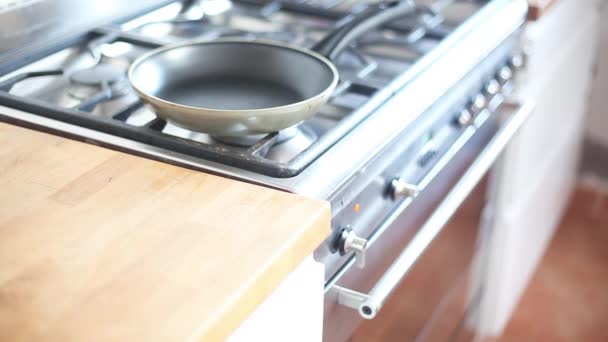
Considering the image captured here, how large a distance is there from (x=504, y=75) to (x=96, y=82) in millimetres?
711

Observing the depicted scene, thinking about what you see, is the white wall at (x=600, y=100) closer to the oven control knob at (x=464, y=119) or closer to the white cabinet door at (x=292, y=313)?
the oven control knob at (x=464, y=119)

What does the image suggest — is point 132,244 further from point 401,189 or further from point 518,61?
point 518,61

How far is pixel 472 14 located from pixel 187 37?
0.51 metres

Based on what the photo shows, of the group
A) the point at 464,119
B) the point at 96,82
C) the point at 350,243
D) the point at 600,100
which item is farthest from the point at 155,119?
the point at 600,100

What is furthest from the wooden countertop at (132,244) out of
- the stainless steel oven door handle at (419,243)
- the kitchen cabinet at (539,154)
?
the kitchen cabinet at (539,154)

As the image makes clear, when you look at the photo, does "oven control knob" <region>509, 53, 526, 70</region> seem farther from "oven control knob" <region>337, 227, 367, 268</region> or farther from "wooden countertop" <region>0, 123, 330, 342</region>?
"wooden countertop" <region>0, 123, 330, 342</region>

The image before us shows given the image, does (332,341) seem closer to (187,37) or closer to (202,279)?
(202,279)

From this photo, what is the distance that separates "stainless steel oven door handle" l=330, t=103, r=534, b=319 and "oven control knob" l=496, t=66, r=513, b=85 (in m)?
0.07

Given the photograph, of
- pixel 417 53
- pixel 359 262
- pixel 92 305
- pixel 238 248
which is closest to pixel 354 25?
pixel 417 53

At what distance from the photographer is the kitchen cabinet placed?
1568 millimetres

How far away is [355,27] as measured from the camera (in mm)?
1109

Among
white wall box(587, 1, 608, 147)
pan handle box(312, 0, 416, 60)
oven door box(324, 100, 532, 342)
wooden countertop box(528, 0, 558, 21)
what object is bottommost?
white wall box(587, 1, 608, 147)

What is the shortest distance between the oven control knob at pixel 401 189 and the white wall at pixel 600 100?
1.63m

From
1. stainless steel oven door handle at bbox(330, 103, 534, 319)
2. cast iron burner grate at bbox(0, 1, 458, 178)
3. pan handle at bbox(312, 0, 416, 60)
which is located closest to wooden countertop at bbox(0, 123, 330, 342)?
cast iron burner grate at bbox(0, 1, 458, 178)
